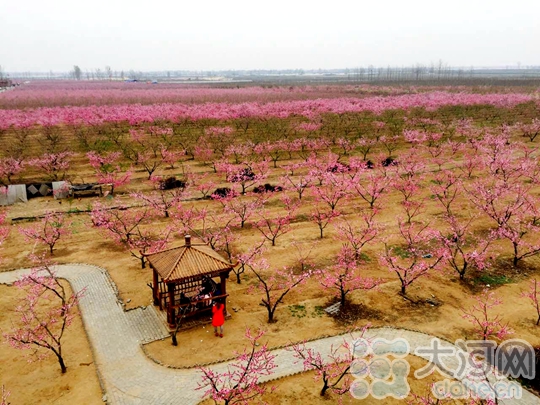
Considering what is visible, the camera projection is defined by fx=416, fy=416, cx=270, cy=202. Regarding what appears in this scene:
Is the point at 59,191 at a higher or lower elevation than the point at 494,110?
lower

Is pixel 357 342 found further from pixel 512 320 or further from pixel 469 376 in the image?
pixel 512 320

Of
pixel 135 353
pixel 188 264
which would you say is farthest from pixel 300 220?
pixel 135 353

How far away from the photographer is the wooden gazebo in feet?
40.7

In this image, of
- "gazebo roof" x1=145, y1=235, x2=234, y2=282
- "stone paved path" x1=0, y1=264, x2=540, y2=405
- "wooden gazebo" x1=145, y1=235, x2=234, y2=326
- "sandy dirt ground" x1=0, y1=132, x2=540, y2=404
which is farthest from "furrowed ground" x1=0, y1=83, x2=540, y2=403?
"gazebo roof" x1=145, y1=235, x2=234, y2=282

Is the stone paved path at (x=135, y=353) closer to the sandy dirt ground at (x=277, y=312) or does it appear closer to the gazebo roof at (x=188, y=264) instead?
the sandy dirt ground at (x=277, y=312)

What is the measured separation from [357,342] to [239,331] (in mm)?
3588

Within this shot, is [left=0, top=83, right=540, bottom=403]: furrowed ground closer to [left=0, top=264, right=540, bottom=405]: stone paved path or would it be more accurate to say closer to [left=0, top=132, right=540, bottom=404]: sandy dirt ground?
[left=0, top=132, right=540, bottom=404]: sandy dirt ground

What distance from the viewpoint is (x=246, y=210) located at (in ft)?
75.2

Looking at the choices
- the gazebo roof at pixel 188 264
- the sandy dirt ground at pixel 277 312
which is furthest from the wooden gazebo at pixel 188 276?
the sandy dirt ground at pixel 277 312

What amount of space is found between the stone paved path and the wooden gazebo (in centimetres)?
78

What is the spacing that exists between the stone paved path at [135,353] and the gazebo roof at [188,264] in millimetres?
1957

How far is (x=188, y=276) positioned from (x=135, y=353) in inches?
102

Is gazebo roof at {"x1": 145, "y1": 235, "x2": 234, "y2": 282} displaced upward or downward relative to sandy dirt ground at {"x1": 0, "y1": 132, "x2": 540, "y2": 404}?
upward

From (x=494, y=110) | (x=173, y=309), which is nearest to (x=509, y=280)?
(x=173, y=309)
